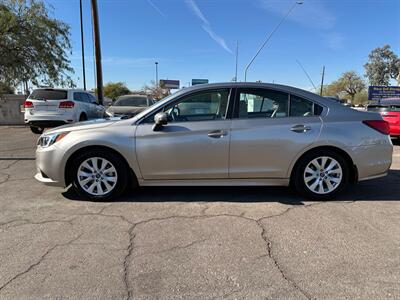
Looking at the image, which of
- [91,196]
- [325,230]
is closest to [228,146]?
[325,230]

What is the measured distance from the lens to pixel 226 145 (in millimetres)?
4766

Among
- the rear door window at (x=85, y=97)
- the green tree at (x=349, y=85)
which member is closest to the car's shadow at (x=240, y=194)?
the rear door window at (x=85, y=97)

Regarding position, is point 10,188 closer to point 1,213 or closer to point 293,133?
point 1,213

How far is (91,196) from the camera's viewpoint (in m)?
4.91

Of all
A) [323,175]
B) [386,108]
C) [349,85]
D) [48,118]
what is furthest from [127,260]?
[349,85]

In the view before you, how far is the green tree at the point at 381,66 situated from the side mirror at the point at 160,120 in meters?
102

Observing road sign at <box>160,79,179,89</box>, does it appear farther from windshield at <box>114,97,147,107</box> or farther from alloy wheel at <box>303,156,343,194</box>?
alloy wheel at <box>303,156,343,194</box>

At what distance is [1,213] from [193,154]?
257cm

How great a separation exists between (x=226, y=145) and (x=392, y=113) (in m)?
8.06

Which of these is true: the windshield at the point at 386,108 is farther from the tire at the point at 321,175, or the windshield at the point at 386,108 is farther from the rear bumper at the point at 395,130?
the tire at the point at 321,175

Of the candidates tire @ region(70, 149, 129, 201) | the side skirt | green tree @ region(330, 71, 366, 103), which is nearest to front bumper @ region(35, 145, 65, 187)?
tire @ region(70, 149, 129, 201)

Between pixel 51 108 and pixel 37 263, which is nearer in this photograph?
pixel 37 263

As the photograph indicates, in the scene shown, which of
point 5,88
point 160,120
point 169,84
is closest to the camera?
point 160,120

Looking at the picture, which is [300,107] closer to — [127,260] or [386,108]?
[127,260]
